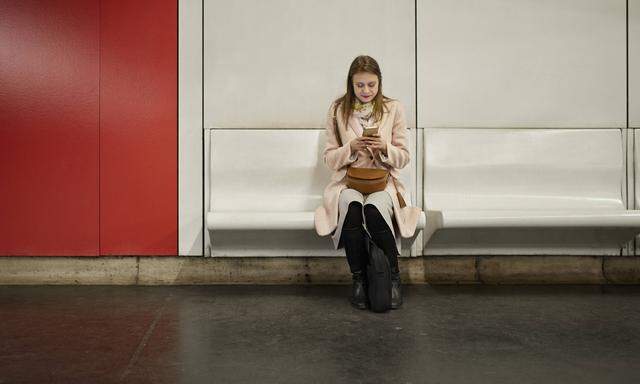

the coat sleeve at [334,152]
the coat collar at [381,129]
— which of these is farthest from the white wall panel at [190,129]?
the coat collar at [381,129]

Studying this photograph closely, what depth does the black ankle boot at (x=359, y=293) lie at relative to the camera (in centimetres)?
277

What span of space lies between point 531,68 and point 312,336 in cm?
233

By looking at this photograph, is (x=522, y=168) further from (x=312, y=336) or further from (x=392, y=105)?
(x=312, y=336)

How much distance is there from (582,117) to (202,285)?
266 centimetres

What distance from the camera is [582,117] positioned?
3486 mm

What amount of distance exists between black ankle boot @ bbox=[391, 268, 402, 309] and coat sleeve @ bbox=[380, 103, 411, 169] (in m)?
0.58

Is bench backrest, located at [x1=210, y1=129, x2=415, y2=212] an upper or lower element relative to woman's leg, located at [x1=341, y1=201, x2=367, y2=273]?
upper

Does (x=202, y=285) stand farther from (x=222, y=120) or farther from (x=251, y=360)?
(x=251, y=360)

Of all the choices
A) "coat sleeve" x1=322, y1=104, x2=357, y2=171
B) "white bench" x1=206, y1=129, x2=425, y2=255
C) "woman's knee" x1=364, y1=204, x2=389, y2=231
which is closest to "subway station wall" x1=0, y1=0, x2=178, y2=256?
"white bench" x1=206, y1=129, x2=425, y2=255

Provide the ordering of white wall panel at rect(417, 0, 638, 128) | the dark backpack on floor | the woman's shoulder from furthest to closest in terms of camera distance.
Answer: white wall panel at rect(417, 0, 638, 128) < the woman's shoulder < the dark backpack on floor

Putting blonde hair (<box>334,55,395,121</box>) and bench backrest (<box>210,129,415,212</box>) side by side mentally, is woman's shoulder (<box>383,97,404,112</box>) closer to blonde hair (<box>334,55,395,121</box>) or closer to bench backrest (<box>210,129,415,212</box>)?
blonde hair (<box>334,55,395,121</box>)

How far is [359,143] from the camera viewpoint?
9.29ft

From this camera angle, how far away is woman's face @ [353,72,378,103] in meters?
2.93

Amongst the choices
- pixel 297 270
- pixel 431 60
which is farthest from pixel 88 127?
pixel 431 60
